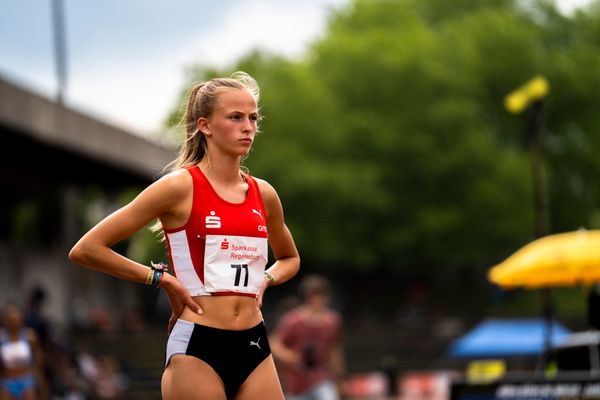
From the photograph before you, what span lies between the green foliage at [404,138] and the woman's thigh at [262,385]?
40.6m

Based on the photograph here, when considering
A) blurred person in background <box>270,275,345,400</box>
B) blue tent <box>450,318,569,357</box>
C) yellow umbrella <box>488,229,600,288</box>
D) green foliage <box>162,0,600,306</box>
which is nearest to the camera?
blurred person in background <box>270,275,345,400</box>

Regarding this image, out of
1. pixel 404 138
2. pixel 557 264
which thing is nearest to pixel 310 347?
pixel 557 264

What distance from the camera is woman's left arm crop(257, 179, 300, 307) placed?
5539mm

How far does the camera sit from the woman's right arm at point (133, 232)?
16.5ft

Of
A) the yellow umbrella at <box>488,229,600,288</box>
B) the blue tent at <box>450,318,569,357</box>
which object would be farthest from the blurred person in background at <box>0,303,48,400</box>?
the blue tent at <box>450,318,569,357</box>

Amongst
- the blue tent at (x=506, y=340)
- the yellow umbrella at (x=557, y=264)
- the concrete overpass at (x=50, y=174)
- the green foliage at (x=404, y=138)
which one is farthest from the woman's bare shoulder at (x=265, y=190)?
the green foliage at (x=404, y=138)

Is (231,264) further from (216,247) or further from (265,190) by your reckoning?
(265,190)

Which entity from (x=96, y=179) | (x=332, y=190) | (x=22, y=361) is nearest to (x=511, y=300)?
(x=332, y=190)

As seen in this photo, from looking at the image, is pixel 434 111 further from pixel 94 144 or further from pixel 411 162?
pixel 94 144

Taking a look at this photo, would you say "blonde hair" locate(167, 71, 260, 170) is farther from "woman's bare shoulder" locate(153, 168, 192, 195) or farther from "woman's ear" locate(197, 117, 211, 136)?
"woman's bare shoulder" locate(153, 168, 192, 195)

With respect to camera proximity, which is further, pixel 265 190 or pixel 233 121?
pixel 265 190

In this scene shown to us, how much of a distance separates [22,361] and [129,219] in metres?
10.1

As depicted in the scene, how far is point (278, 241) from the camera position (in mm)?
5766

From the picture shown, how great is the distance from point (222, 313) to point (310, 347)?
26.3 feet
